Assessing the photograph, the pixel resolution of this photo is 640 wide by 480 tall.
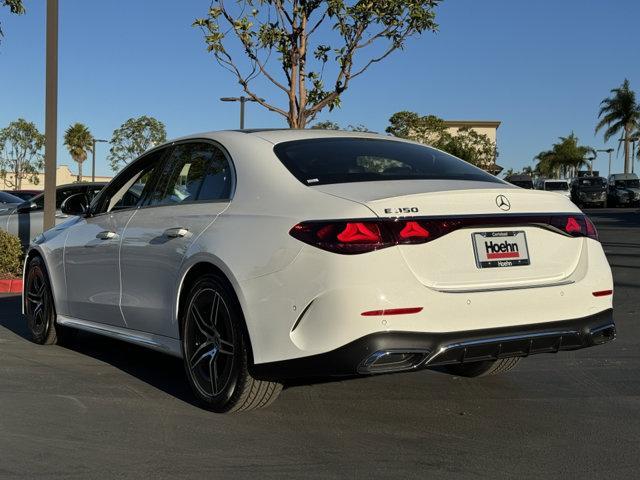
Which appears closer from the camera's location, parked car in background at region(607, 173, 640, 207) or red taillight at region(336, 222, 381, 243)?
red taillight at region(336, 222, 381, 243)

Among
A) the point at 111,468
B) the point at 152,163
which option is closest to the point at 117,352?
the point at 152,163

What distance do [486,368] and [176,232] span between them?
A: 2194mm

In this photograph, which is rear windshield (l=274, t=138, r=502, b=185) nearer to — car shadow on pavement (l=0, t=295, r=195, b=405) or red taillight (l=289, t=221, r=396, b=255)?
red taillight (l=289, t=221, r=396, b=255)

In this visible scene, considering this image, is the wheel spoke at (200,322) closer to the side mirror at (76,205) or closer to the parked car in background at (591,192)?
the side mirror at (76,205)

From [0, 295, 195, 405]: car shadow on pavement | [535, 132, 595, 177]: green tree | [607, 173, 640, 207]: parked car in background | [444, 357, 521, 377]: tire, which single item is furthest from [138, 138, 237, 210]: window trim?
[535, 132, 595, 177]: green tree

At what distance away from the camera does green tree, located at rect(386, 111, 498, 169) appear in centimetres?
5294

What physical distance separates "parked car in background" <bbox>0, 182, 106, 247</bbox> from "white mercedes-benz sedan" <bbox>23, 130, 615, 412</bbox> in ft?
30.4

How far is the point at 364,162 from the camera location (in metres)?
4.57

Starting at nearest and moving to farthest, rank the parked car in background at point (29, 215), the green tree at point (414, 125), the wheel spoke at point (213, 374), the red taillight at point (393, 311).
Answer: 1. the red taillight at point (393, 311)
2. the wheel spoke at point (213, 374)
3. the parked car in background at point (29, 215)
4. the green tree at point (414, 125)

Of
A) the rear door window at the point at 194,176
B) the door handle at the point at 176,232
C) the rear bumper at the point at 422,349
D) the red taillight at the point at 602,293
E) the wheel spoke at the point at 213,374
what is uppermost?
the rear door window at the point at 194,176

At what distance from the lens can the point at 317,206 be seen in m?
3.94

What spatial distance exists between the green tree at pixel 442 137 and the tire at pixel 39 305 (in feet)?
122

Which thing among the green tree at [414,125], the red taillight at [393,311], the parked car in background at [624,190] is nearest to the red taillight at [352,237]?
the red taillight at [393,311]

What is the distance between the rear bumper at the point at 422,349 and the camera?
3750mm
